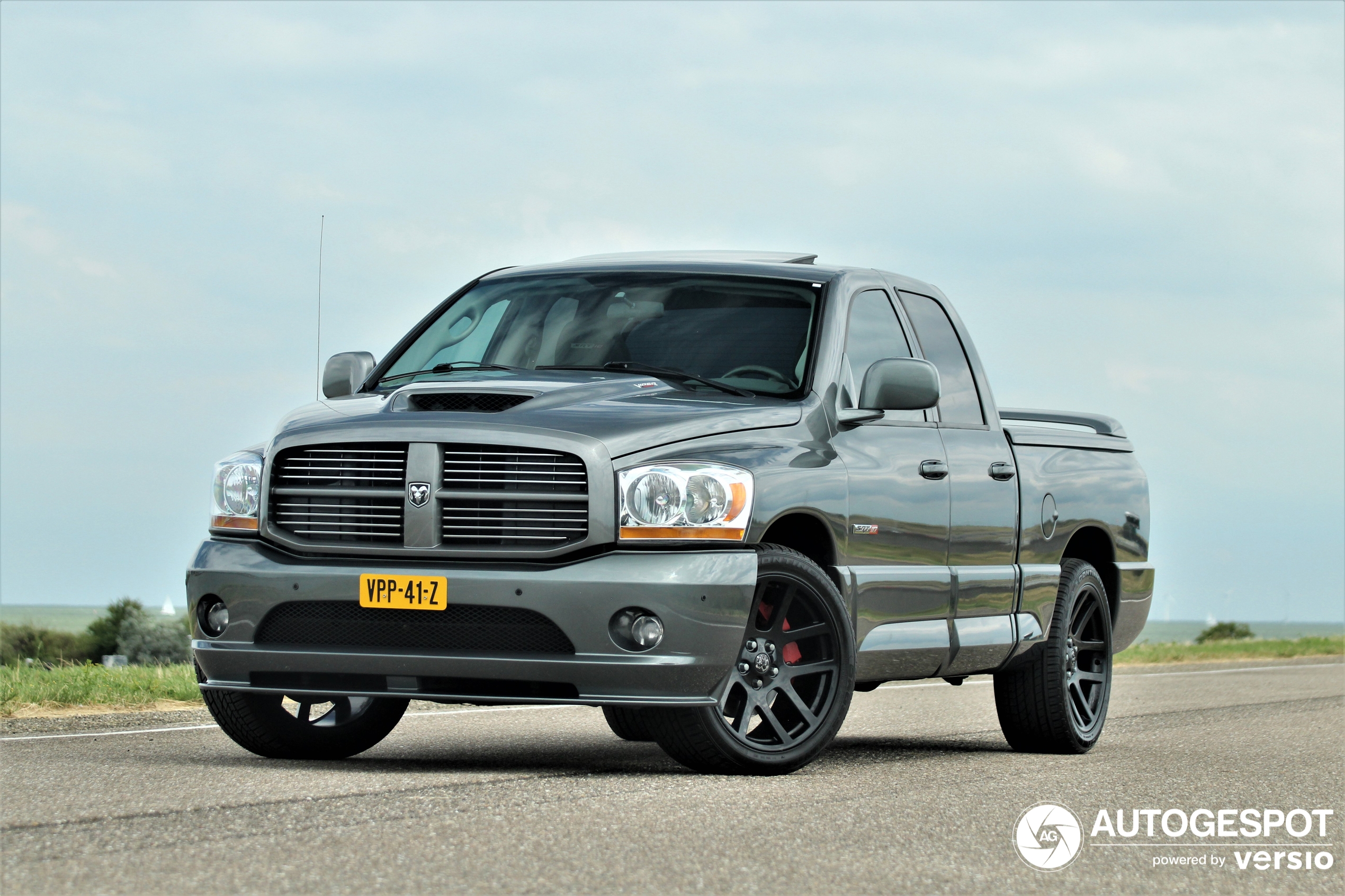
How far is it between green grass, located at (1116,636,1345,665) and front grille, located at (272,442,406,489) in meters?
15.7

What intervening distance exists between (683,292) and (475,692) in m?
2.29

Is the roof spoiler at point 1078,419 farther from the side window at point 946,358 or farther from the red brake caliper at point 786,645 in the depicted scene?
the red brake caliper at point 786,645

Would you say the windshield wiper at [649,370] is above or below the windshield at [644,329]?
below

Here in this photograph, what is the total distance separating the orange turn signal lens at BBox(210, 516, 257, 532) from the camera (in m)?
7.76

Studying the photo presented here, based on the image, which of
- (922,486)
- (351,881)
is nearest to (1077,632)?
(922,486)

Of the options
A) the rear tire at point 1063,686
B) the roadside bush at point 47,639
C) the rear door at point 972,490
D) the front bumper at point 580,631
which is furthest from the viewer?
the roadside bush at point 47,639

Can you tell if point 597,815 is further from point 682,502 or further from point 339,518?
point 339,518

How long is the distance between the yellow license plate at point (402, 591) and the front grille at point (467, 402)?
0.68 m

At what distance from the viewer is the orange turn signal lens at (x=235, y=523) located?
305 inches

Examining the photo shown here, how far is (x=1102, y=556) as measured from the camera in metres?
10.8

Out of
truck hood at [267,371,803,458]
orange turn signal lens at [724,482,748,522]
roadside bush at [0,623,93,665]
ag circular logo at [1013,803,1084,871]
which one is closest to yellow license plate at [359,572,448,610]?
truck hood at [267,371,803,458]

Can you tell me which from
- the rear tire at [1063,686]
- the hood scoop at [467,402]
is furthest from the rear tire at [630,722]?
the rear tire at [1063,686]

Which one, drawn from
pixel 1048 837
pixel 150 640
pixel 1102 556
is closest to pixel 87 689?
pixel 1102 556

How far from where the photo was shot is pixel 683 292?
874 cm
